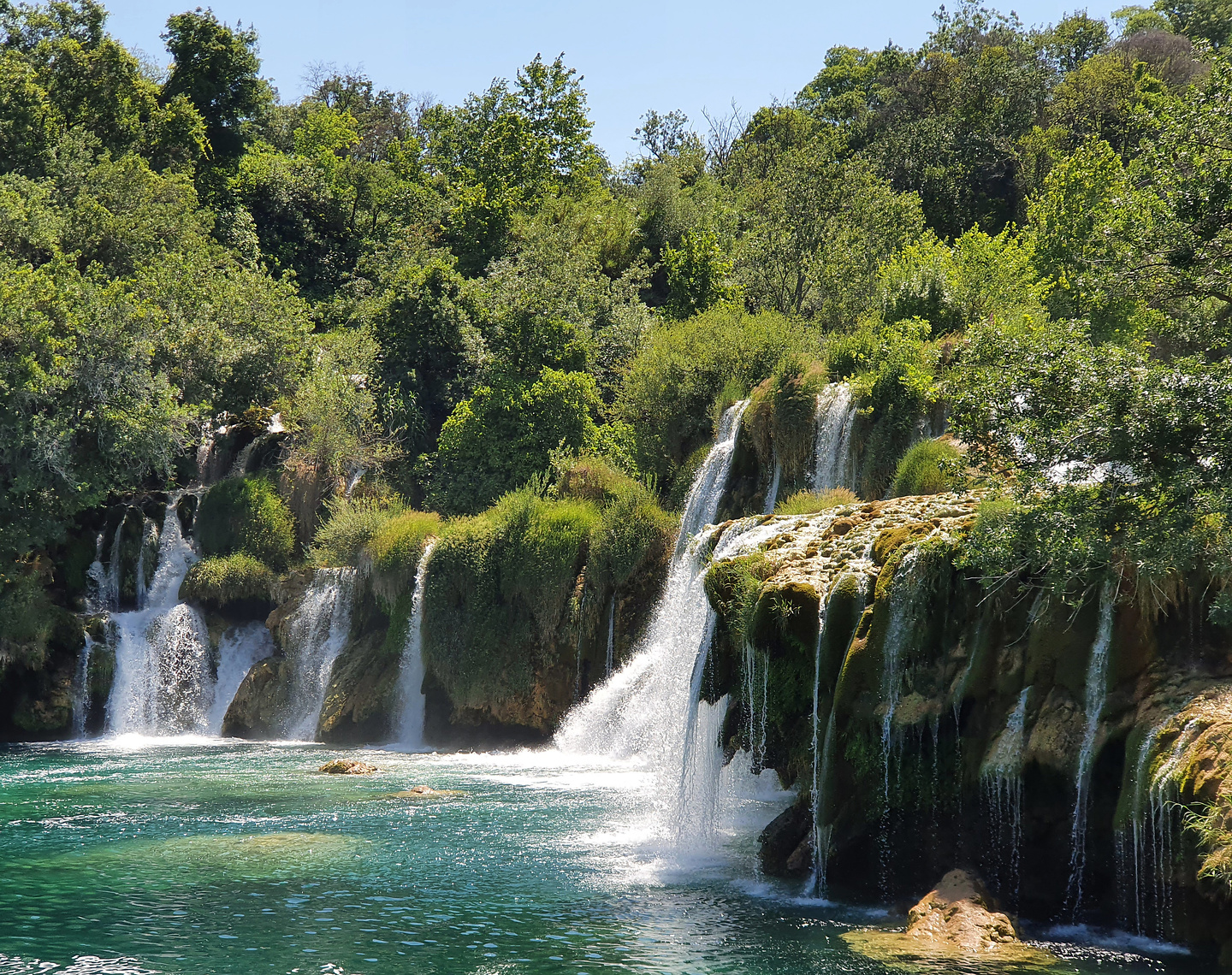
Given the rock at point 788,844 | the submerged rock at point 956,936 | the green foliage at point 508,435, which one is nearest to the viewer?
the submerged rock at point 956,936

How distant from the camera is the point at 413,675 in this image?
2783 centimetres

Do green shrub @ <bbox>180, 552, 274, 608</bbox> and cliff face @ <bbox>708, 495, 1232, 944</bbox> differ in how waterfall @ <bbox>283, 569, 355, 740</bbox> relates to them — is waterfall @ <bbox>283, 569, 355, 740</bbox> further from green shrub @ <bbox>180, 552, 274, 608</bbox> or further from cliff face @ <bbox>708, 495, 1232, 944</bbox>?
cliff face @ <bbox>708, 495, 1232, 944</bbox>

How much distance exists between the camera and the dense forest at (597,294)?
12695 mm

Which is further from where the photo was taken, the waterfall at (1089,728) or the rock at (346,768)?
the rock at (346,768)

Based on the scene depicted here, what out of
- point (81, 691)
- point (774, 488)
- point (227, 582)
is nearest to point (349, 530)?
point (227, 582)

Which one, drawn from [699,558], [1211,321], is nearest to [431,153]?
[699,558]

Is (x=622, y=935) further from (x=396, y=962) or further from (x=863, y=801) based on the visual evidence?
(x=863, y=801)

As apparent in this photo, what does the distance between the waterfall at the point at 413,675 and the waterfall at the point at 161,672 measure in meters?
5.68

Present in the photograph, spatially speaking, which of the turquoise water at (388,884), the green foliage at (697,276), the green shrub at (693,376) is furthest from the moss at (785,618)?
the green foliage at (697,276)

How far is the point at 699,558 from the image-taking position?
63.3 feet

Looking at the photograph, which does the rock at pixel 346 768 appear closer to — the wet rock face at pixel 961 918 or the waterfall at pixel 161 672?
the waterfall at pixel 161 672

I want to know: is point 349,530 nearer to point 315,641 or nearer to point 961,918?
point 315,641

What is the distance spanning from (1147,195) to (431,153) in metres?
50.3

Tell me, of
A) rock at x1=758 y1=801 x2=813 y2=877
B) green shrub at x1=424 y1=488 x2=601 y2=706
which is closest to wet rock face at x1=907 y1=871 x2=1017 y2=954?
rock at x1=758 y1=801 x2=813 y2=877
